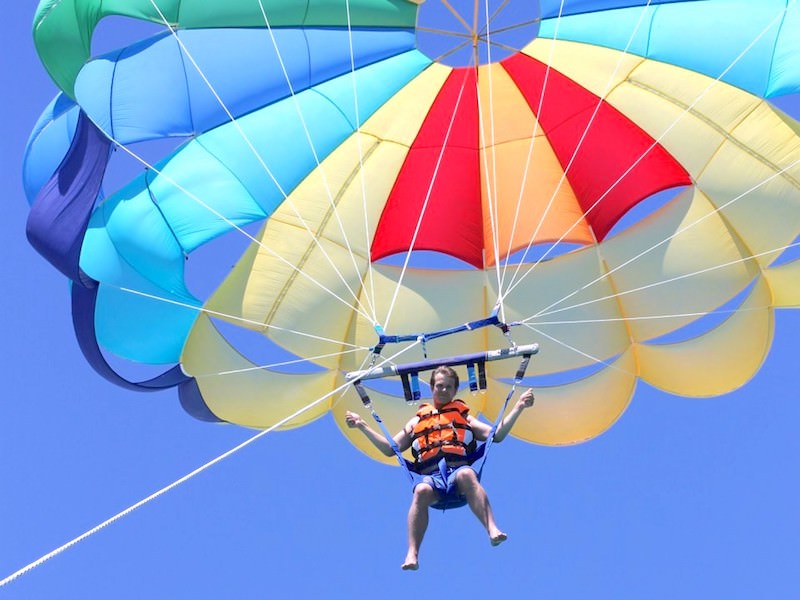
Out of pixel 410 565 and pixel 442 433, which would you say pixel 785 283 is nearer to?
pixel 442 433

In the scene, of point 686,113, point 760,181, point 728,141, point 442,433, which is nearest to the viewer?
point 442,433

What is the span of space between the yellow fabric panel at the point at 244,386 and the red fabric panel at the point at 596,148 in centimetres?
222

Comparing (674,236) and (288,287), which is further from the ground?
(674,236)

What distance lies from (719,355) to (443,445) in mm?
2489

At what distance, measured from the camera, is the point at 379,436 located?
871cm

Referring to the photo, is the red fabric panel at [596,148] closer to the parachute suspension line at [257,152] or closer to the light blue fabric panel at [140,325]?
the parachute suspension line at [257,152]

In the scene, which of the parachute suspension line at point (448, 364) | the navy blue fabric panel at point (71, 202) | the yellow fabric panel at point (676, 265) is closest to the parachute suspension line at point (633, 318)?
the yellow fabric panel at point (676, 265)

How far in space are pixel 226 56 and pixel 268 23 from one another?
1.26ft

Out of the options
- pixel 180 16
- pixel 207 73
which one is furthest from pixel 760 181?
pixel 180 16

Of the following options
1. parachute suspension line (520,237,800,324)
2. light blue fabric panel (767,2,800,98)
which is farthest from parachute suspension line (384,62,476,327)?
light blue fabric panel (767,2,800,98)

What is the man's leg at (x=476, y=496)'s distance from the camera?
26.6ft

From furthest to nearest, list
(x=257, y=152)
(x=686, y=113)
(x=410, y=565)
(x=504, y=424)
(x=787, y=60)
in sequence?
(x=257, y=152), (x=686, y=113), (x=787, y=60), (x=504, y=424), (x=410, y=565)

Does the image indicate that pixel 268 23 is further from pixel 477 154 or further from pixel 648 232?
pixel 648 232

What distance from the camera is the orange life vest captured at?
338 inches
